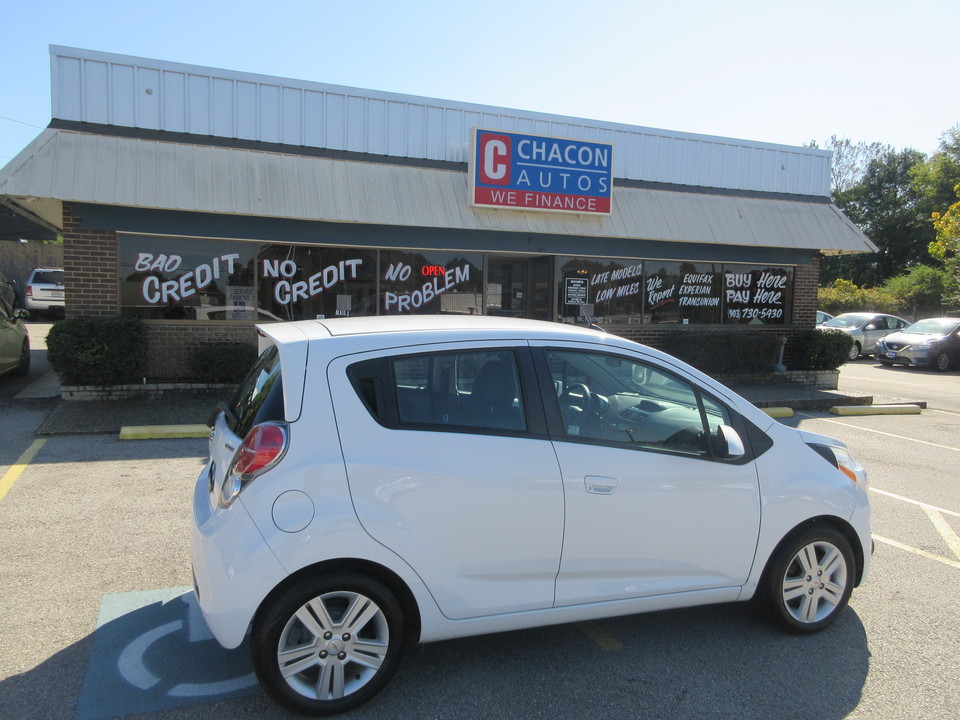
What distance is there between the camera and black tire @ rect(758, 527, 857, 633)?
3.72m

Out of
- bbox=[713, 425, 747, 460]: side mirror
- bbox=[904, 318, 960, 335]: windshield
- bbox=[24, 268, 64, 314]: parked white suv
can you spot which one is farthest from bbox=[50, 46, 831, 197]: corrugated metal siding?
bbox=[24, 268, 64, 314]: parked white suv

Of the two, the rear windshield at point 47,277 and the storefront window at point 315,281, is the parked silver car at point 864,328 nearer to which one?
the storefront window at point 315,281

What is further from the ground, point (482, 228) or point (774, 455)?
point (482, 228)

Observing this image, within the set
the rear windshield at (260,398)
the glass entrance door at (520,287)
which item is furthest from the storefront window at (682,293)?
the rear windshield at (260,398)

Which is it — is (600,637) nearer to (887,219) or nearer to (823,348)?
(823,348)

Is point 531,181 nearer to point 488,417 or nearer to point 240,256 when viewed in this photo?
point 240,256

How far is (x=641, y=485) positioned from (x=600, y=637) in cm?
97

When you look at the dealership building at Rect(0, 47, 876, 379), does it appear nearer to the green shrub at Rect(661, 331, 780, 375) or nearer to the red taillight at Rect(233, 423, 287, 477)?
the green shrub at Rect(661, 331, 780, 375)

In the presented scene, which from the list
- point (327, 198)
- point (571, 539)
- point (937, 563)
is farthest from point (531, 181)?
point (571, 539)

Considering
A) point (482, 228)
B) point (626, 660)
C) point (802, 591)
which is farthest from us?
point (482, 228)

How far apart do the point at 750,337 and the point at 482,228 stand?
18.3ft

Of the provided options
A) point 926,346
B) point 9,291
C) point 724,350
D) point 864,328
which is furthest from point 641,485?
point 9,291

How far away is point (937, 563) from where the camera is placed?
4984 mm

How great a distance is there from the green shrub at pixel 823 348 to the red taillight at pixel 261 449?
1308 centimetres
